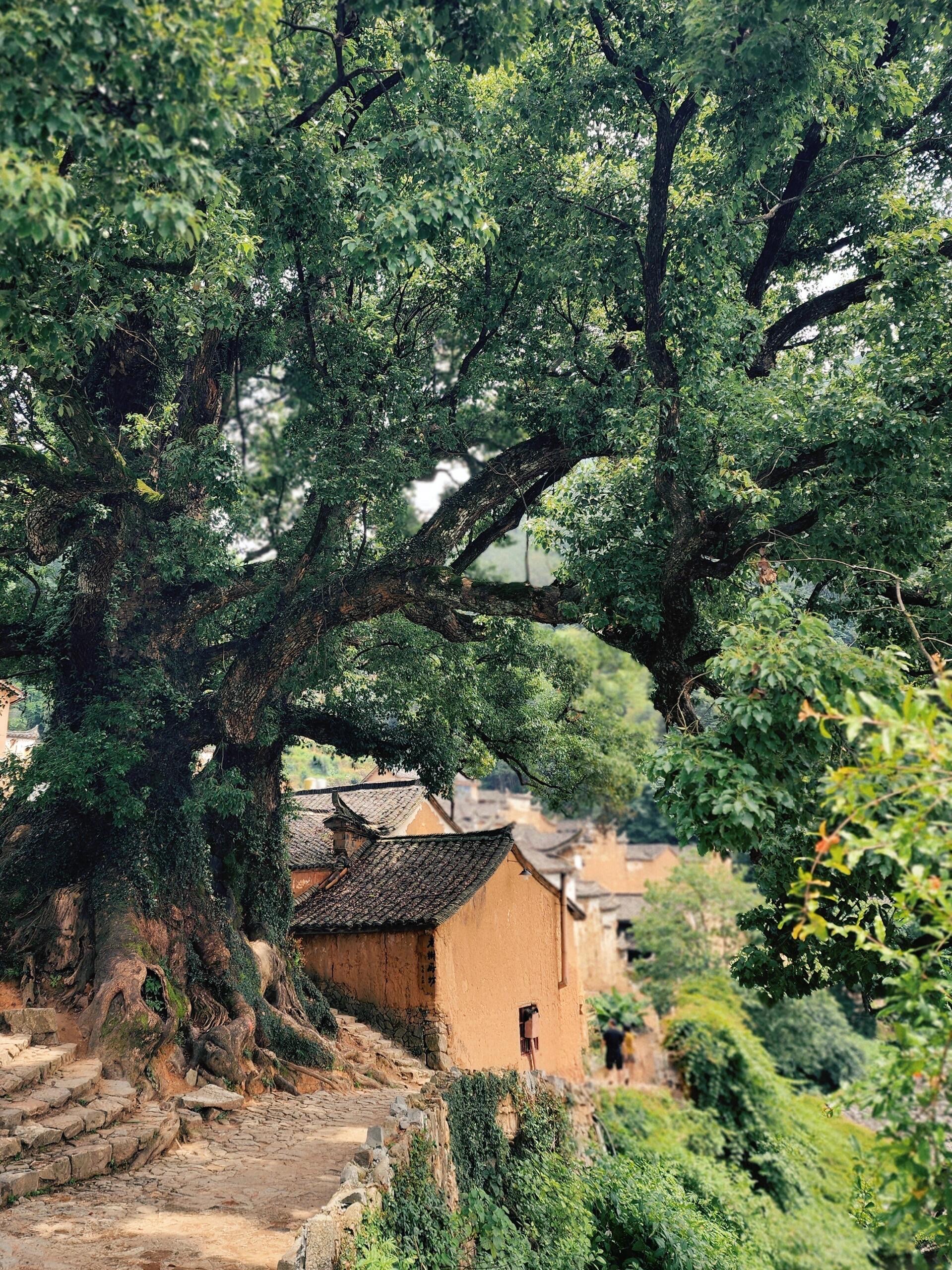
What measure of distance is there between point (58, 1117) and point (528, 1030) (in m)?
11.0

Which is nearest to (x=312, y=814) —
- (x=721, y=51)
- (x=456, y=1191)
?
(x=456, y=1191)

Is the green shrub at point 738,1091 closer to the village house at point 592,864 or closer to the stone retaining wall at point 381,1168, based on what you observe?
the village house at point 592,864

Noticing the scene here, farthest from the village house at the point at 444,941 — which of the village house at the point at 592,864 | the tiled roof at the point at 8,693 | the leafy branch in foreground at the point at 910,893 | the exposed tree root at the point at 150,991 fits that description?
the leafy branch in foreground at the point at 910,893

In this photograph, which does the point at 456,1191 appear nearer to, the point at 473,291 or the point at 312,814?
the point at 473,291

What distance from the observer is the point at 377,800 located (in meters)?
23.4

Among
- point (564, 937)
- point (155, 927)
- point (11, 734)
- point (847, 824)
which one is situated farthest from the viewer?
point (11, 734)

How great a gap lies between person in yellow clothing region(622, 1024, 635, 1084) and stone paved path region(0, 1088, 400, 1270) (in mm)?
17301

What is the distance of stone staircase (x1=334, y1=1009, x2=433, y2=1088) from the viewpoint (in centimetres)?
1488

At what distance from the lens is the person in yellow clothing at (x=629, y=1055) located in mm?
27000

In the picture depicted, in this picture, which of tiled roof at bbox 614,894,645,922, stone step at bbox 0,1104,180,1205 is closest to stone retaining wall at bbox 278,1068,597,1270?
stone step at bbox 0,1104,180,1205

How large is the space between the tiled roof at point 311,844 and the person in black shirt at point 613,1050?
11037mm

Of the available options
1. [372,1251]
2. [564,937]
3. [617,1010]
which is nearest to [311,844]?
[564,937]

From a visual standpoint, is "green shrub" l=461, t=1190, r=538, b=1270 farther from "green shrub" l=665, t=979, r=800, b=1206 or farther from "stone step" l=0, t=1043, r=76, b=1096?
"green shrub" l=665, t=979, r=800, b=1206

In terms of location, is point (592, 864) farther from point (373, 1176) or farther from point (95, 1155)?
point (373, 1176)
